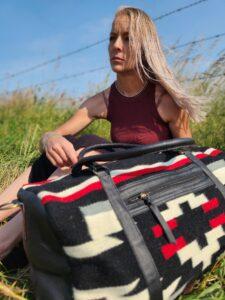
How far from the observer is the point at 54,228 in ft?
4.84

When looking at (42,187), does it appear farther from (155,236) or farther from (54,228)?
(155,236)

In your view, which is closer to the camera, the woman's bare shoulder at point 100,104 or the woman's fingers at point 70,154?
the woman's fingers at point 70,154

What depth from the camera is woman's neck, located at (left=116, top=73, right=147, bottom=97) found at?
2.46 m

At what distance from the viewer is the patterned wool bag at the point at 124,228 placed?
1468 millimetres

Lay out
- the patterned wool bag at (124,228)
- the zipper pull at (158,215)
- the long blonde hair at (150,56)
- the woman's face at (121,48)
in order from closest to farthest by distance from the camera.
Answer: the patterned wool bag at (124,228)
the zipper pull at (158,215)
the long blonde hair at (150,56)
the woman's face at (121,48)

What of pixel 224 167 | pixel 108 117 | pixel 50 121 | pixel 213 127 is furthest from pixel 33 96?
pixel 224 167

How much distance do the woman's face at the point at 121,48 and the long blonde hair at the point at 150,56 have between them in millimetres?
Result: 26

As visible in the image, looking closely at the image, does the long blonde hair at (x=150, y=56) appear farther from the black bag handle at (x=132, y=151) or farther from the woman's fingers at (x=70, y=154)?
the woman's fingers at (x=70, y=154)

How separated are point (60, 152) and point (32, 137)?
75.7 inches

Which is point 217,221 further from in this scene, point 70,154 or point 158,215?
point 70,154

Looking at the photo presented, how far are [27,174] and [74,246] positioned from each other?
Result: 93 centimetres

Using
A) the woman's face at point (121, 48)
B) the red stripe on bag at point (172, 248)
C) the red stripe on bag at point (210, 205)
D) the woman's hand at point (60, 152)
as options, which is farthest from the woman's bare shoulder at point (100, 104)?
the red stripe on bag at point (172, 248)

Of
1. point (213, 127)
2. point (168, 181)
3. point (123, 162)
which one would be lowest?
point (213, 127)

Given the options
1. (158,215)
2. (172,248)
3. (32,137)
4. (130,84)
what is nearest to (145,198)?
(158,215)
